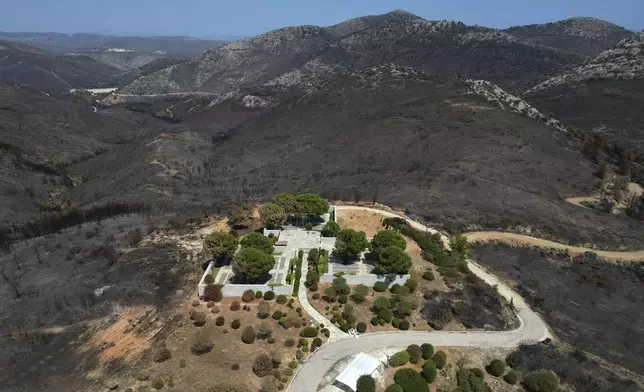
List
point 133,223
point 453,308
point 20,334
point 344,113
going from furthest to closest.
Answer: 1. point 344,113
2. point 133,223
3. point 453,308
4. point 20,334

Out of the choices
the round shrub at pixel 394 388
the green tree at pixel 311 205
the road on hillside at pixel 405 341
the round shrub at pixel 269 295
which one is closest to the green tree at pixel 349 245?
the green tree at pixel 311 205

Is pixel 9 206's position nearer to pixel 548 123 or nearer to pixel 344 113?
pixel 344 113

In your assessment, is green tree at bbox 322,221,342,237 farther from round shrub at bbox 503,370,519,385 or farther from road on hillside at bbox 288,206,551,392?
round shrub at bbox 503,370,519,385

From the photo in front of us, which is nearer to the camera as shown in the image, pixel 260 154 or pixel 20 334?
pixel 20 334

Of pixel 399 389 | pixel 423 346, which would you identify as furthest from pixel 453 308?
pixel 399 389

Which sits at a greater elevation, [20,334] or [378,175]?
[378,175]
